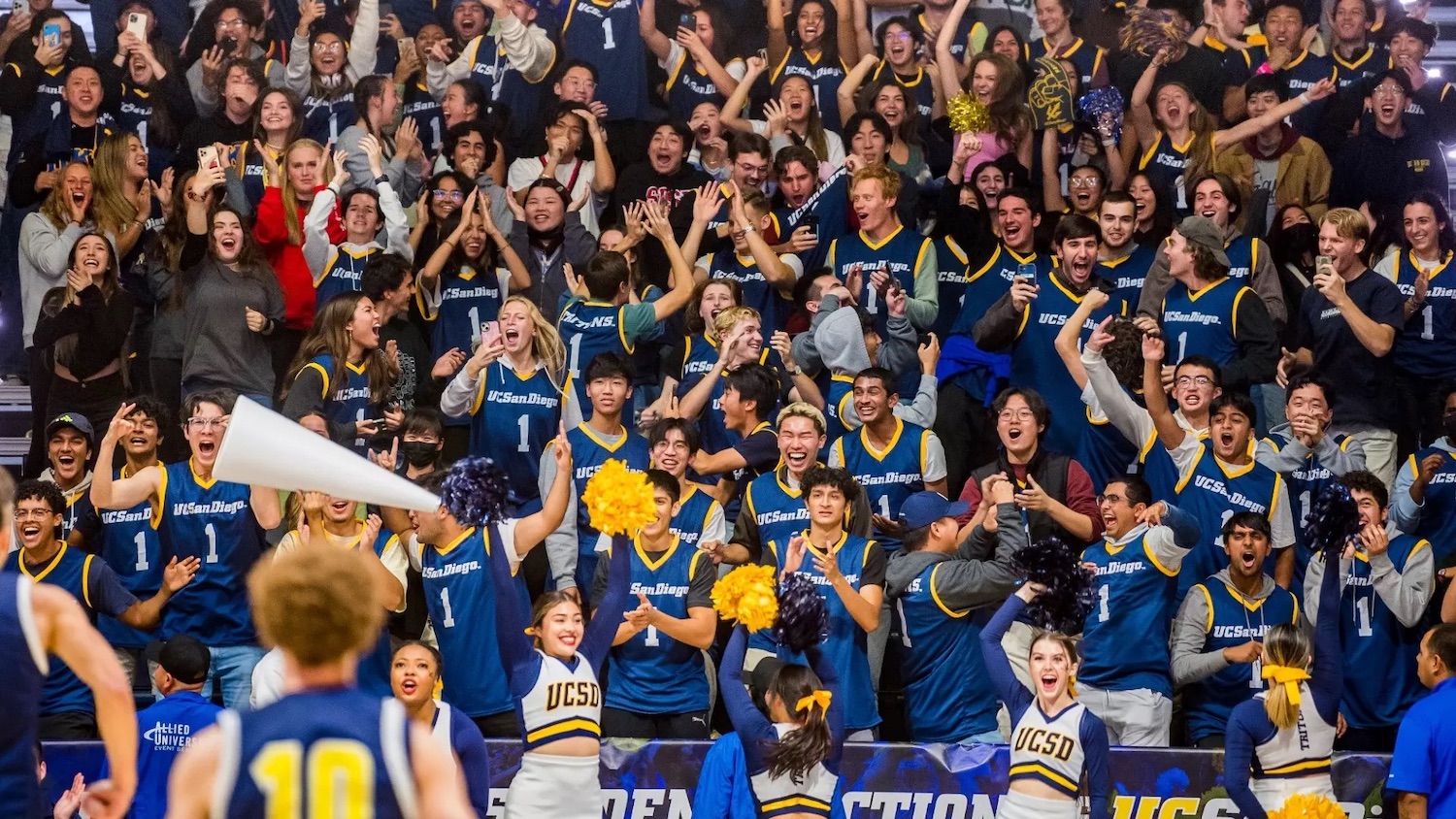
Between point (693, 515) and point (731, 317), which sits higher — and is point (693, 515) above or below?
below

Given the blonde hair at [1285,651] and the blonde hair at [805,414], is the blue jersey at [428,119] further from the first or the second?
the blonde hair at [1285,651]

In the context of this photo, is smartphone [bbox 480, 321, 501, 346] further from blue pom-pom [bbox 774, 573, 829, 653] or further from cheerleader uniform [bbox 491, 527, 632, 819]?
blue pom-pom [bbox 774, 573, 829, 653]

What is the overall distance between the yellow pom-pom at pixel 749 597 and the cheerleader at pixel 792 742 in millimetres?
235

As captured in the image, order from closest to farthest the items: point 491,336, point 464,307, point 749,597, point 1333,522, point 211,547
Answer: point 749,597, point 1333,522, point 211,547, point 491,336, point 464,307

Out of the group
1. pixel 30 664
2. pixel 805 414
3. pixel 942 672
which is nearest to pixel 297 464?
pixel 30 664

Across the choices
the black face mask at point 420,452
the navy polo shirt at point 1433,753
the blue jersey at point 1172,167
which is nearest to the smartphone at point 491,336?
the black face mask at point 420,452

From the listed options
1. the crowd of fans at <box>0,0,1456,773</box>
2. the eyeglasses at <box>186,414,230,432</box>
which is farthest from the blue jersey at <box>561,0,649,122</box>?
the eyeglasses at <box>186,414,230,432</box>

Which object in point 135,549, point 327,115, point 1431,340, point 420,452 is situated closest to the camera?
point 135,549

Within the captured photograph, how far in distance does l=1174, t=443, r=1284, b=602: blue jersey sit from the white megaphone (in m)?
5.59

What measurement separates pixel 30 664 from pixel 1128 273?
7.47 metres

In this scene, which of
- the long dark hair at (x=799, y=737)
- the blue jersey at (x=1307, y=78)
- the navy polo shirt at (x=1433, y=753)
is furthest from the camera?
the blue jersey at (x=1307, y=78)

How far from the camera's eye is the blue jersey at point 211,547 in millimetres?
9125

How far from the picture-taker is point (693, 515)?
369 inches

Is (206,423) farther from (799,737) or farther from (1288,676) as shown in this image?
(1288,676)
